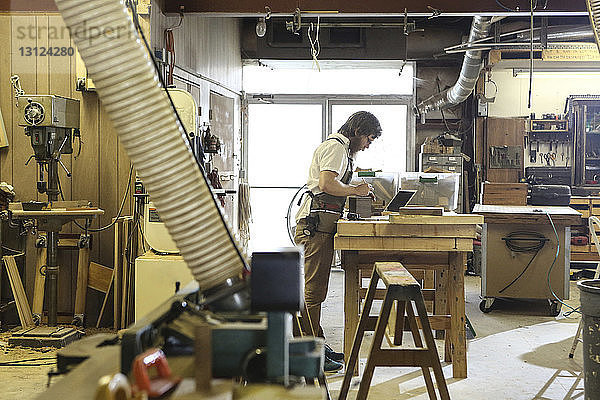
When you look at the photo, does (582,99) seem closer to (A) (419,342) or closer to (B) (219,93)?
(B) (219,93)

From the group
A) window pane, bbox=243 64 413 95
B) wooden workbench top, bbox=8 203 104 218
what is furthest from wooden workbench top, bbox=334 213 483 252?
window pane, bbox=243 64 413 95

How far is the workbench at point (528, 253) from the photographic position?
20.3 ft

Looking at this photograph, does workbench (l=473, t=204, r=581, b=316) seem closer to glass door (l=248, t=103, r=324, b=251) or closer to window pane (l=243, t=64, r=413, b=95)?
window pane (l=243, t=64, r=413, b=95)

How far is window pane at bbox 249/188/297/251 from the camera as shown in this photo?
10.2 metres

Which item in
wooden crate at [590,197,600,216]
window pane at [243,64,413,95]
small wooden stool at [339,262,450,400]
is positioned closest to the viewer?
small wooden stool at [339,262,450,400]

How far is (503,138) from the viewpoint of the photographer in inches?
380

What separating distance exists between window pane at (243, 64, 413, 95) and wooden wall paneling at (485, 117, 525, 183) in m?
1.31

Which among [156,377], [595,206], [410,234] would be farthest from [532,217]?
[156,377]

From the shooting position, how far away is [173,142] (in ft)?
5.51

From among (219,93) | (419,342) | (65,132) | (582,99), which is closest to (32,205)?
(65,132)

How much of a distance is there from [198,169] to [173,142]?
9cm

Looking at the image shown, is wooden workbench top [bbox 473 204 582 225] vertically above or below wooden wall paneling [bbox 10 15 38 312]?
below

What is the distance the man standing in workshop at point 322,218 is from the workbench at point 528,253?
79.6 inches

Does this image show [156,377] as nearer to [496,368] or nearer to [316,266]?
[316,266]
